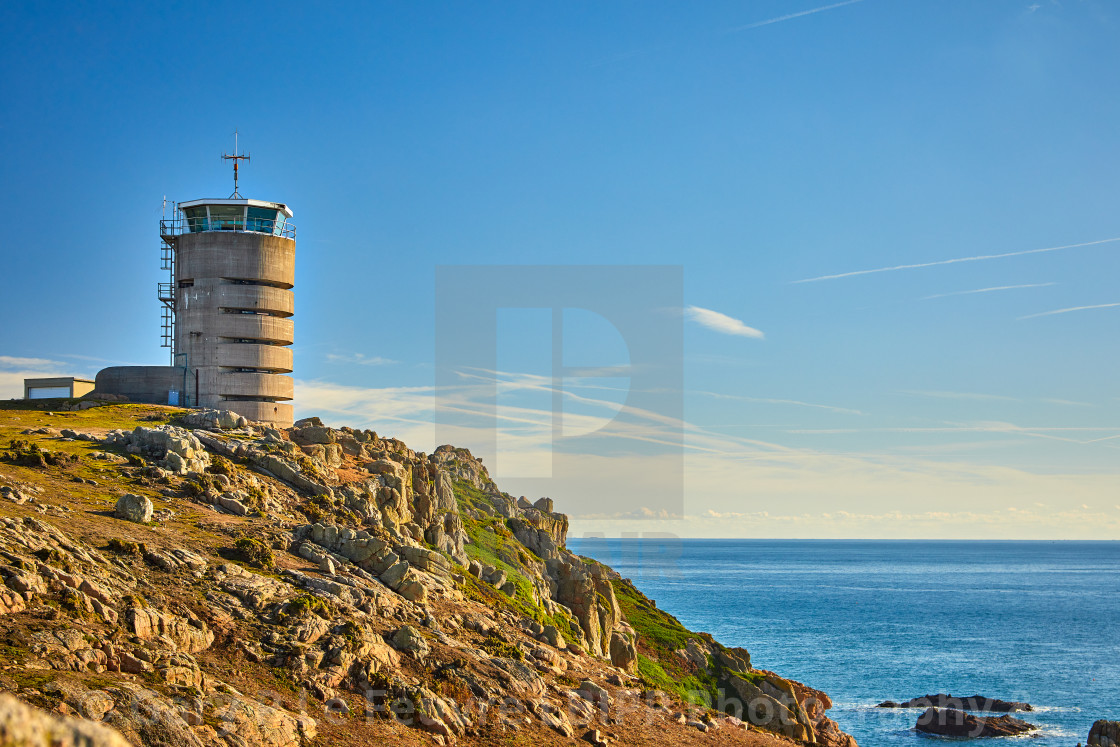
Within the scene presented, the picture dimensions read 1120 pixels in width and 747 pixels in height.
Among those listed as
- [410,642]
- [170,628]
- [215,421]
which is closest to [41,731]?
[170,628]

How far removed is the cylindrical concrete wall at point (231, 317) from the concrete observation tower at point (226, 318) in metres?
0.07

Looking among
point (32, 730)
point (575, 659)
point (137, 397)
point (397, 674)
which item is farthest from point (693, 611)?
point (32, 730)

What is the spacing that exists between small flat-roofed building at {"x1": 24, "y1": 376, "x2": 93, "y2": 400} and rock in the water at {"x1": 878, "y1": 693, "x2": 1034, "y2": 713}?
6533 centimetres

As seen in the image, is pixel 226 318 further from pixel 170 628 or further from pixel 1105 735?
pixel 1105 735

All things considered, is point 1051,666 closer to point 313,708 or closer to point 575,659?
point 575,659

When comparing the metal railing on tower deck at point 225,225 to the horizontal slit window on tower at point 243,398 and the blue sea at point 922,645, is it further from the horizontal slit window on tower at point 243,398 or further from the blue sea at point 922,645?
the blue sea at point 922,645

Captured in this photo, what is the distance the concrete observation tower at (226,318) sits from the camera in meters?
58.8

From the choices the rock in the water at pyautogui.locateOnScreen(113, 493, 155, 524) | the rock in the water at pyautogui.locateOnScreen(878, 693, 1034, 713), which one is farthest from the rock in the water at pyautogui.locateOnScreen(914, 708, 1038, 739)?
the rock in the water at pyautogui.locateOnScreen(113, 493, 155, 524)

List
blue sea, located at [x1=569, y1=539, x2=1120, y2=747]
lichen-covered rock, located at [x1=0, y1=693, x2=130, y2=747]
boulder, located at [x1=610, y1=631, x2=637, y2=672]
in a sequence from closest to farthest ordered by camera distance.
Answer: lichen-covered rock, located at [x1=0, y1=693, x2=130, y2=747]
boulder, located at [x1=610, y1=631, x2=637, y2=672]
blue sea, located at [x1=569, y1=539, x2=1120, y2=747]

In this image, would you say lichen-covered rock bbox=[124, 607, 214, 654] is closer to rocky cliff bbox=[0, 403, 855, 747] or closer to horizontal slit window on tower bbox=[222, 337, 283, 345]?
rocky cliff bbox=[0, 403, 855, 747]

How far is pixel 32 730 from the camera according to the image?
18.9 feet

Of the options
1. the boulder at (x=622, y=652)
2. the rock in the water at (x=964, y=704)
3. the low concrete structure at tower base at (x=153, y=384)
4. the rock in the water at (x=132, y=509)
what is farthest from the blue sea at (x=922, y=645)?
the low concrete structure at tower base at (x=153, y=384)

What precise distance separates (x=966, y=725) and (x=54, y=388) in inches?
2721

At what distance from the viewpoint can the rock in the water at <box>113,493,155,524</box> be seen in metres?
26.9
